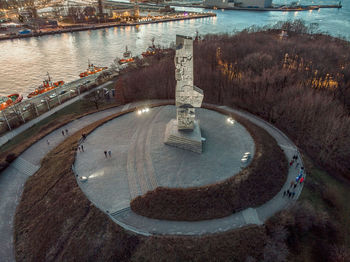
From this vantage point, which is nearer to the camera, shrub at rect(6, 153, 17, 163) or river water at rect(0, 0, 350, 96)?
shrub at rect(6, 153, 17, 163)

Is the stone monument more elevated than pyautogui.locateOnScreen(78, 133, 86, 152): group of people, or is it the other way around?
the stone monument

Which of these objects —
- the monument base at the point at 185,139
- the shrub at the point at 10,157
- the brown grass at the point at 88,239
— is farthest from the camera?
the shrub at the point at 10,157

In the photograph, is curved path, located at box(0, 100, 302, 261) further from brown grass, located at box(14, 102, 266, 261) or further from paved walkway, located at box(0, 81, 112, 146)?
paved walkway, located at box(0, 81, 112, 146)

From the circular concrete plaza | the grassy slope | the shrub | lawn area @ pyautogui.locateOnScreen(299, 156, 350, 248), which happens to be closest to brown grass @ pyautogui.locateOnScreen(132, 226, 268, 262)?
the grassy slope

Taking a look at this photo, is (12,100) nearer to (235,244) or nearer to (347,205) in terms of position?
(235,244)

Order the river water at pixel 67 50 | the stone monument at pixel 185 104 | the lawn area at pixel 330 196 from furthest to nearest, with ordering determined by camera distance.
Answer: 1. the river water at pixel 67 50
2. the stone monument at pixel 185 104
3. the lawn area at pixel 330 196

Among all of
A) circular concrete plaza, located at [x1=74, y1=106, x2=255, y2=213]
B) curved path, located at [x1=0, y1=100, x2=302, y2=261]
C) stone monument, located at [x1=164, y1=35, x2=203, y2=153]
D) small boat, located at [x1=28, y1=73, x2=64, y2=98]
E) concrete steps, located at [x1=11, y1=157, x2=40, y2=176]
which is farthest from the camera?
small boat, located at [x1=28, y1=73, x2=64, y2=98]

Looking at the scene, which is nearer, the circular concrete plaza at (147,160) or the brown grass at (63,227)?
the brown grass at (63,227)

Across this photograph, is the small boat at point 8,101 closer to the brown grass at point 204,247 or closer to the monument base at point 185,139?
the monument base at point 185,139

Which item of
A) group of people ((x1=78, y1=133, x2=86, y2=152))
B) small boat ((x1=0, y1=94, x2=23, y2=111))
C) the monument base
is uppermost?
the monument base

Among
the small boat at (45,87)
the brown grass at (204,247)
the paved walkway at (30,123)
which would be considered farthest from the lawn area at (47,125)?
the brown grass at (204,247)
